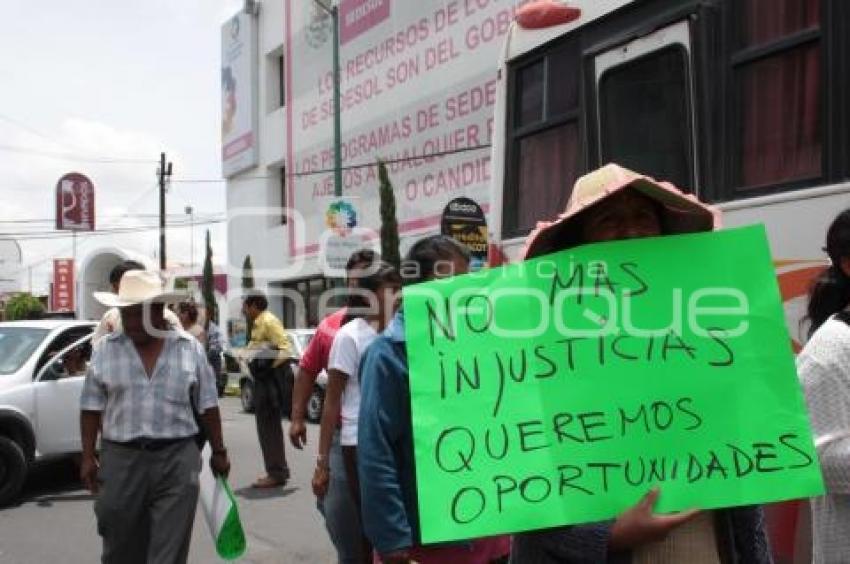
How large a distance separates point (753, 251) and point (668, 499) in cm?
60

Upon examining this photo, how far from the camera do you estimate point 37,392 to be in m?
8.38

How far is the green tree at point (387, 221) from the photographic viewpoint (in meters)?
20.5

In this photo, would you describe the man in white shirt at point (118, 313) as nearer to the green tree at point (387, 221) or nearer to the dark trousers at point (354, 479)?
the dark trousers at point (354, 479)

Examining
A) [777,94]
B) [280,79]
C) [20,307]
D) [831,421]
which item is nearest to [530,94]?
[777,94]

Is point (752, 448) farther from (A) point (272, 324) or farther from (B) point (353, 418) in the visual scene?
(A) point (272, 324)

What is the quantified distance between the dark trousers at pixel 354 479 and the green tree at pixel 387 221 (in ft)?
53.3

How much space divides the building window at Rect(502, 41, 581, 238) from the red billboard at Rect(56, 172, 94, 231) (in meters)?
34.7

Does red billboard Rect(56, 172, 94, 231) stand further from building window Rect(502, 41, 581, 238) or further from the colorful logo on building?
building window Rect(502, 41, 581, 238)

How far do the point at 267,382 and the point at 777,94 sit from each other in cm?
643

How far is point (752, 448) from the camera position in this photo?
192 cm

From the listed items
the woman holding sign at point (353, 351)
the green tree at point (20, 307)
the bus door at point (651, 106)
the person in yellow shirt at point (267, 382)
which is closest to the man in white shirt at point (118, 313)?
the woman holding sign at point (353, 351)

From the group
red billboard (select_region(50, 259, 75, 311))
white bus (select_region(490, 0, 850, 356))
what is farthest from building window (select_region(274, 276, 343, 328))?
white bus (select_region(490, 0, 850, 356))

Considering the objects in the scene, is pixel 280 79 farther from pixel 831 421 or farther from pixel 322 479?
pixel 831 421

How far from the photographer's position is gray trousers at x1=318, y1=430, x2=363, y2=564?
13.4 feet
